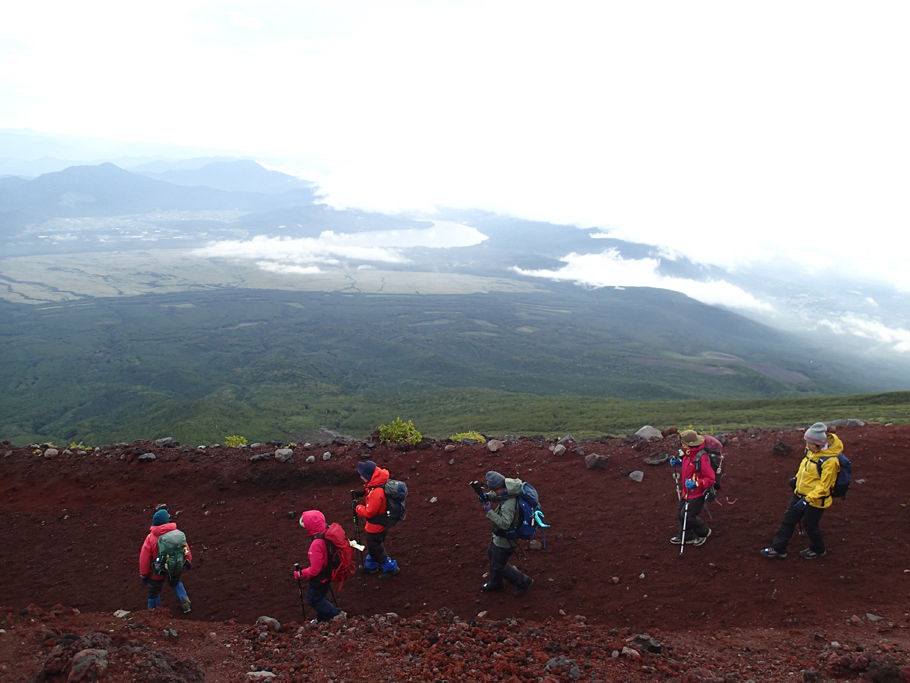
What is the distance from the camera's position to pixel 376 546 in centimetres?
941

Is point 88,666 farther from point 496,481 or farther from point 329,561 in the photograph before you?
point 496,481

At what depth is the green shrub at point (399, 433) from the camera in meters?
14.1

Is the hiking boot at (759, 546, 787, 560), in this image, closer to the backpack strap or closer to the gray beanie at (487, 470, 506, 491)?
the gray beanie at (487, 470, 506, 491)

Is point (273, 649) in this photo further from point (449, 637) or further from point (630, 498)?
point (630, 498)

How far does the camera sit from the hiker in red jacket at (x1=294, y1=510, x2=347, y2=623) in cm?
789

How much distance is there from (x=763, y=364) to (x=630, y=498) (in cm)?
17719

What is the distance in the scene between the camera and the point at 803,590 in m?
8.02

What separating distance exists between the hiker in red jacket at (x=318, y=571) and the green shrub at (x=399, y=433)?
19.9ft

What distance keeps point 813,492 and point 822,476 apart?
0.28 meters

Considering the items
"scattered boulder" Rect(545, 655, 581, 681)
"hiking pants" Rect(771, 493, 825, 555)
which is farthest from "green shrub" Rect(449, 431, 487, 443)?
"scattered boulder" Rect(545, 655, 581, 681)

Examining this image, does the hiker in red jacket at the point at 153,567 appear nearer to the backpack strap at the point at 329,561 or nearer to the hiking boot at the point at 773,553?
the backpack strap at the point at 329,561

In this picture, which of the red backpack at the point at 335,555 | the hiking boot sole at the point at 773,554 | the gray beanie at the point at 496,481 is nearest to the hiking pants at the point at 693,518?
the hiking boot sole at the point at 773,554

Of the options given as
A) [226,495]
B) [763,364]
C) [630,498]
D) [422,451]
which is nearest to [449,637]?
[630,498]

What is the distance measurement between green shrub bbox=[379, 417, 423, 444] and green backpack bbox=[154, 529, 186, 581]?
20.0 feet
